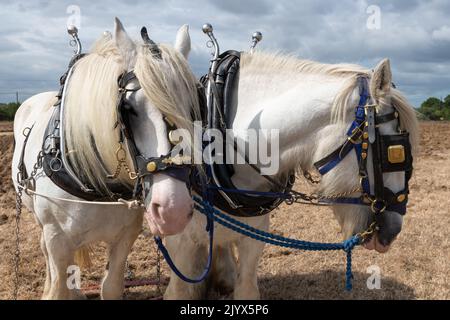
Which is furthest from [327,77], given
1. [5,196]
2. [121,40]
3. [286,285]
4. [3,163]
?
[3,163]

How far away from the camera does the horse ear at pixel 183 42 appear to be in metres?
2.14

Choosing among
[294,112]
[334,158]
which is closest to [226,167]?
[294,112]

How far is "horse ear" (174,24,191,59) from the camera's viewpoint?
214 cm

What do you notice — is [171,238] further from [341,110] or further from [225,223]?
[341,110]

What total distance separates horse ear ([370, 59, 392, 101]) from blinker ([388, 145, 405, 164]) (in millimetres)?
237

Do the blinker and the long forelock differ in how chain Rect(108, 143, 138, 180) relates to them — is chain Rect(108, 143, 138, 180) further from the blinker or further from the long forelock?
the blinker

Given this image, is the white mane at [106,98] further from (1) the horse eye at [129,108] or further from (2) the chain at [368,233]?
(2) the chain at [368,233]

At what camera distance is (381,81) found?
6.79 ft

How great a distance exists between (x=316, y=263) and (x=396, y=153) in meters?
2.29

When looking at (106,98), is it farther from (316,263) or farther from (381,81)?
(316,263)

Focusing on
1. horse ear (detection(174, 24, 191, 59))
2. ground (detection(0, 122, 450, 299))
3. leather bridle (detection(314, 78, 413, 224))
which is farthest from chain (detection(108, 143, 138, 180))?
ground (detection(0, 122, 450, 299))

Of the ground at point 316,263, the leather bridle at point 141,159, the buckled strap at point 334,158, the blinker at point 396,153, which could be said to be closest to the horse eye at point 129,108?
the leather bridle at point 141,159

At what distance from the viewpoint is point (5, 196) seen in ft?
22.4
